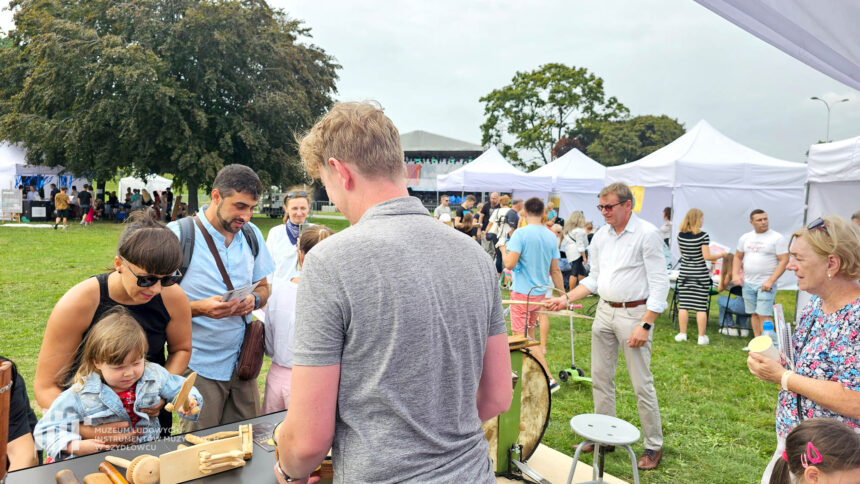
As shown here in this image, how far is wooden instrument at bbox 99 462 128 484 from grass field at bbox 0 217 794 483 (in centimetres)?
123

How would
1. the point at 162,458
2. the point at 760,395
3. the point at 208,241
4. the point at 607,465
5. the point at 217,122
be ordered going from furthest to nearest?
1. the point at 217,122
2. the point at 760,395
3. the point at 607,465
4. the point at 208,241
5. the point at 162,458

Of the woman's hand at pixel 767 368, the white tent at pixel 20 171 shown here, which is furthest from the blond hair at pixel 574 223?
the white tent at pixel 20 171

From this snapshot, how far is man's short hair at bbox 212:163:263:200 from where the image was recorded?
9.19 ft

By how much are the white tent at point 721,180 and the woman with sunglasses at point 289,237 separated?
7.24m

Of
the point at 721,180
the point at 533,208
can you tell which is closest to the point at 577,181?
the point at 721,180

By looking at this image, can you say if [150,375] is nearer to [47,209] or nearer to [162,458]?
[162,458]

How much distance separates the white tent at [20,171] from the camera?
21.3 metres

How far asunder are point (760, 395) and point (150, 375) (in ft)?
18.9

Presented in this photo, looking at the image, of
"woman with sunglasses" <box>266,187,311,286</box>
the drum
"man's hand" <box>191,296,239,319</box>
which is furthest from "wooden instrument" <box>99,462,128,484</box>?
"woman with sunglasses" <box>266,187,311,286</box>

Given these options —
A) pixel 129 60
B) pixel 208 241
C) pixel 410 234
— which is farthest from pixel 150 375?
pixel 129 60

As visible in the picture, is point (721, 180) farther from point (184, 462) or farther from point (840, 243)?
point (184, 462)

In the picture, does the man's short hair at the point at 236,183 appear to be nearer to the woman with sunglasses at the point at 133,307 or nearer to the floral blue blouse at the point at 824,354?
the woman with sunglasses at the point at 133,307

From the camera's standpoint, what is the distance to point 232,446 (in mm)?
1818

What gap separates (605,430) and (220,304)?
6.97ft
